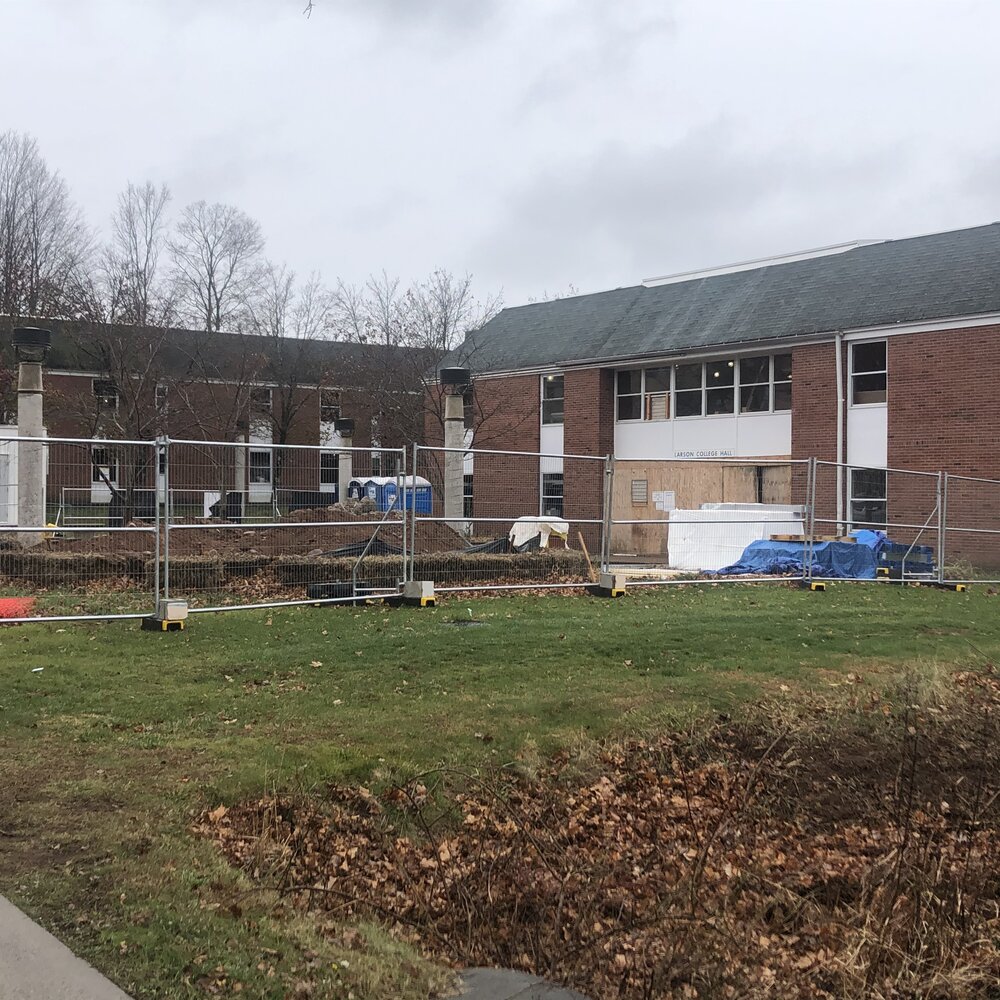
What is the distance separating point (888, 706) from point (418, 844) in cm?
441

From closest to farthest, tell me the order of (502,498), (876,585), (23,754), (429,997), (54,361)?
(429,997), (23,754), (502,498), (876,585), (54,361)

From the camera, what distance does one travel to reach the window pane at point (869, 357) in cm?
2547

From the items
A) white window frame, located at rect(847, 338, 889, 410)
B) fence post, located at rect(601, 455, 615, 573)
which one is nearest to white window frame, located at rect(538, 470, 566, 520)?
fence post, located at rect(601, 455, 615, 573)

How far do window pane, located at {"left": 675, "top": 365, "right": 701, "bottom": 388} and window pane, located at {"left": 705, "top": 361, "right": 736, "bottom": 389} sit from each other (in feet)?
1.06

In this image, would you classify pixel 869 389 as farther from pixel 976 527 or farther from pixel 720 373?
pixel 976 527

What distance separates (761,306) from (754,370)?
190 cm

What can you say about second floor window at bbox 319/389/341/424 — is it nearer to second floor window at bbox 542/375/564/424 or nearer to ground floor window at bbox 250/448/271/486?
second floor window at bbox 542/375/564/424

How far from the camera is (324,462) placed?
12305mm

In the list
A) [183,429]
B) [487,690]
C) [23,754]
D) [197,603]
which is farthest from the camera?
[183,429]

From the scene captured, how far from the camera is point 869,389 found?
2578 centimetres

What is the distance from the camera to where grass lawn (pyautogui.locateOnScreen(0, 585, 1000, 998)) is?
381cm

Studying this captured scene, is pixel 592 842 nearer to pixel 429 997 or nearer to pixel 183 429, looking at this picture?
pixel 429 997

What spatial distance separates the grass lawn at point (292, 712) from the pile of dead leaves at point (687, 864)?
330mm

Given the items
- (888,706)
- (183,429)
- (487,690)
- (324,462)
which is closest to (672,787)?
(487,690)
